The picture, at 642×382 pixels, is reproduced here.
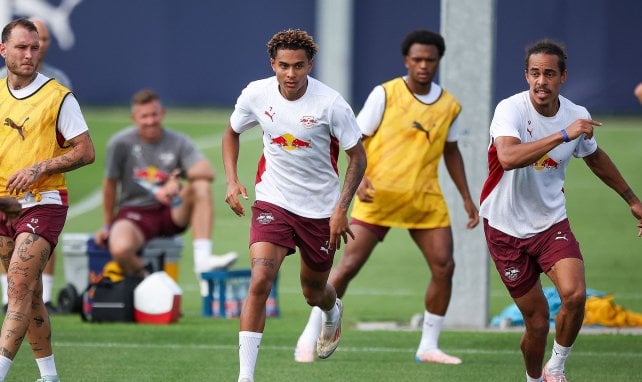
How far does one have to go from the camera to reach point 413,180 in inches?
412

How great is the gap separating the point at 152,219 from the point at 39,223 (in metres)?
5.44

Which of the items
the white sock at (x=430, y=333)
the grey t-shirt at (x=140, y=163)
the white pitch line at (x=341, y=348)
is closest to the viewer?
the white sock at (x=430, y=333)

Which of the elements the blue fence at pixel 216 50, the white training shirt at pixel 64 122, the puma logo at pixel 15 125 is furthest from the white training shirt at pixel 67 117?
the blue fence at pixel 216 50

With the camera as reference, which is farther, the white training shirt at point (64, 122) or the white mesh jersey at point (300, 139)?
the white mesh jersey at point (300, 139)

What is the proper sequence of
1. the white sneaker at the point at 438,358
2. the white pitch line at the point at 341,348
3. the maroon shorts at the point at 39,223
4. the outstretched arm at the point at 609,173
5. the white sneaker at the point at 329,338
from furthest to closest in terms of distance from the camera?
the white pitch line at the point at 341,348 < the white sneaker at the point at 438,358 < the white sneaker at the point at 329,338 < the outstretched arm at the point at 609,173 < the maroon shorts at the point at 39,223

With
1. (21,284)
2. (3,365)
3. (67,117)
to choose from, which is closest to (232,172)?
(67,117)

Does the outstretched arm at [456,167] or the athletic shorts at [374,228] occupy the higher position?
the outstretched arm at [456,167]

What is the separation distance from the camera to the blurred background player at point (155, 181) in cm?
1367

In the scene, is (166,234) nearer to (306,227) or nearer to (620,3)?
(306,227)

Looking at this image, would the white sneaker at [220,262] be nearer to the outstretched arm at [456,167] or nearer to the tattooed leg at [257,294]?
the outstretched arm at [456,167]

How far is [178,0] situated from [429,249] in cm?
1863

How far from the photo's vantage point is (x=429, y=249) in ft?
34.1

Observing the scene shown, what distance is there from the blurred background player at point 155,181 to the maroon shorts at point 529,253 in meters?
5.44

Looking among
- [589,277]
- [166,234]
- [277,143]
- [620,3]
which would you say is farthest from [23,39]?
[620,3]
